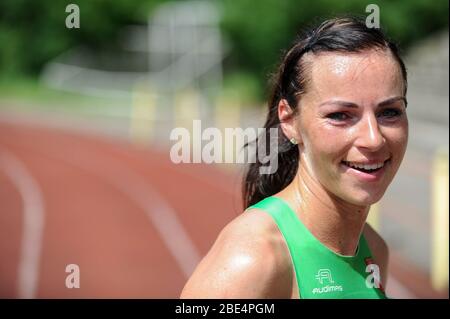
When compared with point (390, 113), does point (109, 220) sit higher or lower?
lower

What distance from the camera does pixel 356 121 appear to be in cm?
190

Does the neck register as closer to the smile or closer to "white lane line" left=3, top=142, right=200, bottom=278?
the smile

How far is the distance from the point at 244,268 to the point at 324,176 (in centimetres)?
40

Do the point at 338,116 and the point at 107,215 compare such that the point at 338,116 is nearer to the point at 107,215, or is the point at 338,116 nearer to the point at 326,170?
the point at 326,170

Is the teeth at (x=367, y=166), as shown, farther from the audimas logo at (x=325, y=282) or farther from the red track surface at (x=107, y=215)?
the red track surface at (x=107, y=215)

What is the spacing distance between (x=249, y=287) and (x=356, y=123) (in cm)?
48

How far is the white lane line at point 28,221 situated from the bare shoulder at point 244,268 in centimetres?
740

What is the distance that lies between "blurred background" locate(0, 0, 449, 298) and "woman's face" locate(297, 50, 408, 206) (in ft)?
1.75

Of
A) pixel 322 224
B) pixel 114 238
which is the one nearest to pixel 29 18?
pixel 114 238

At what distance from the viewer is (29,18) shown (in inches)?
1236

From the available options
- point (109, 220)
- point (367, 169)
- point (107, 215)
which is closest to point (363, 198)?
point (367, 169)

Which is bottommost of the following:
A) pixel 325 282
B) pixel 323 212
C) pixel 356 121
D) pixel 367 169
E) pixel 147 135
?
pixel 325 282

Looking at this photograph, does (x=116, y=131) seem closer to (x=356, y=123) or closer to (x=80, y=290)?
(x=80, y=290)

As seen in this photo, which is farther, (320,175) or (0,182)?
(0,182)
